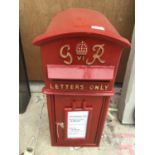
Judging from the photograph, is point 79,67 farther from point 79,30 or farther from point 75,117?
point 75,117

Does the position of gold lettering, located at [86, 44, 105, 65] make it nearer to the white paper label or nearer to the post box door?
the post box door

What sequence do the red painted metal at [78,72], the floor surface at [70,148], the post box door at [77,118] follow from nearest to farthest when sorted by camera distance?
the red painted metal at [78,72]
the post box door at [77,118]
the floor surface at [70,148]

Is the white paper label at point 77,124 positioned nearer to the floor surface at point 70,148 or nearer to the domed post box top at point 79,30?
the floor surface at point 70,148

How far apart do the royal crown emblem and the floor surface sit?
2.84 ft

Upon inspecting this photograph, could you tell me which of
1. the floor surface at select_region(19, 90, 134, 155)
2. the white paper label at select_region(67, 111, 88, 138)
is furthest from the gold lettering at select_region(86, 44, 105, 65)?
the floor surface at select_region(19, 90, 134, 155)

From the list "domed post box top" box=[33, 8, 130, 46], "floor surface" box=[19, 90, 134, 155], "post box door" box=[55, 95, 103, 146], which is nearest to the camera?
"domed post box top" box=[33, 8, 130, 46]

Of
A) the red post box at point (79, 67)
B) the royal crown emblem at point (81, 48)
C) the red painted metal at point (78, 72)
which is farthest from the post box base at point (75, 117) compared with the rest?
the royal crown emblem at point (81, 48)

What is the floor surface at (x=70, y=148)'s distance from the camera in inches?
63.6

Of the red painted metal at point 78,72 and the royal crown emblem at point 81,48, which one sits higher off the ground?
the royal crown emblem at point 81,48

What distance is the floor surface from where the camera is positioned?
1.61 metres

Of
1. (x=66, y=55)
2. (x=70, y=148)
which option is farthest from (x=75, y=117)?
(x=66, y=55)

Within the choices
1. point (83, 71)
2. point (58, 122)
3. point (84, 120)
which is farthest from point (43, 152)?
point (83, 71)
